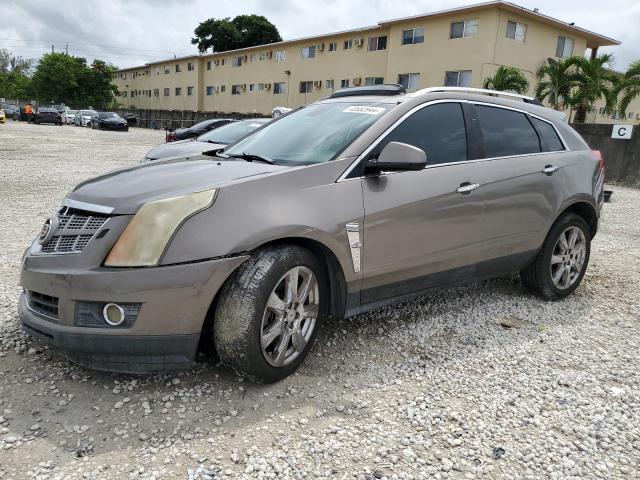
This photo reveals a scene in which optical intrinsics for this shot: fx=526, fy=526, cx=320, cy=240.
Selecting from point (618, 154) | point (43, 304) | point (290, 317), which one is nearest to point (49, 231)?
point (43, 304)

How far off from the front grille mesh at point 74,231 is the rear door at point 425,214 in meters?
1.50

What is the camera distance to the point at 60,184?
10516 millimetres

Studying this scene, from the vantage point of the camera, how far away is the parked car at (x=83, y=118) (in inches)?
1626

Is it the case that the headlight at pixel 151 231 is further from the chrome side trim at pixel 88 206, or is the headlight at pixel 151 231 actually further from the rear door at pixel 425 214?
the rear door at pixel 425 214

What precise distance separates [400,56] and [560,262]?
2826 centimetres

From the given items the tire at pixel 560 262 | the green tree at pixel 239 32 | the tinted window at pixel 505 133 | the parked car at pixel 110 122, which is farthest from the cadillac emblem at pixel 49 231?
the green tree at pixel 239 32

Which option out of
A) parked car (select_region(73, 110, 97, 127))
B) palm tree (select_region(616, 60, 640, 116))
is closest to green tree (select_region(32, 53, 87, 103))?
parked car (select_region(73, 110, 97, 127))

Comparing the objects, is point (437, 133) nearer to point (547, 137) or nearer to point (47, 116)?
point (547, 137)

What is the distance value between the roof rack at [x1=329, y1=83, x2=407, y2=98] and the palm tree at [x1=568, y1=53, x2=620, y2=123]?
2297 centimetres

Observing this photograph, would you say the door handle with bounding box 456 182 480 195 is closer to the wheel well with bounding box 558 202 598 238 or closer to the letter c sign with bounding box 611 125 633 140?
the wheel well with bounding box 558 202 598 238

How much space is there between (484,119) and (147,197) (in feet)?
8.70

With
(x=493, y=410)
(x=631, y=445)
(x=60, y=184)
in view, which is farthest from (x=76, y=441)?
(x=60, y=184)

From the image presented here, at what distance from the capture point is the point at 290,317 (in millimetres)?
2996

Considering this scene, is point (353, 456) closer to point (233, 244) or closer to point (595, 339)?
point (233, 244)
